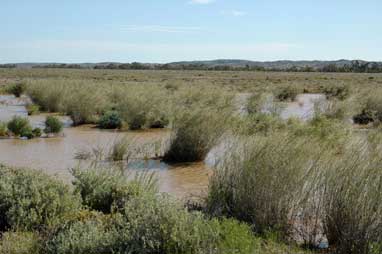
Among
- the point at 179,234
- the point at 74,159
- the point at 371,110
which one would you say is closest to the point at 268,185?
the point at 179,234

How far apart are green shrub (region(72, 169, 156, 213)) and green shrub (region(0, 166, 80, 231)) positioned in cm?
57

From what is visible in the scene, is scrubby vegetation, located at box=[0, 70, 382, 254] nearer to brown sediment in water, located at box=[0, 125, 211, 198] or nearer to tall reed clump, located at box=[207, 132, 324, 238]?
tall reed clump, located at box=[207, 132, 324, 238]

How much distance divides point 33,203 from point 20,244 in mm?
1258

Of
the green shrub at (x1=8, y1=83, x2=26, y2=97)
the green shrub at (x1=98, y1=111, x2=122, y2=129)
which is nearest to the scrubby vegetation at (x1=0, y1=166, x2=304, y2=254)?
the green shrub at (x1=98, y1=111, x2=122, y2=129)

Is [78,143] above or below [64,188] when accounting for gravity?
below

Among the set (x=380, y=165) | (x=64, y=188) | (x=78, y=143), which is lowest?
(x=78, y=143)

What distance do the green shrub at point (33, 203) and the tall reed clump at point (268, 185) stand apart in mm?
2251

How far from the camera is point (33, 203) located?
809 cm

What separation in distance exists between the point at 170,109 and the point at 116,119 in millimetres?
2528

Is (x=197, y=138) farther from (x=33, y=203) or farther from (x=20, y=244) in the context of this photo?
(x=20, y=244)

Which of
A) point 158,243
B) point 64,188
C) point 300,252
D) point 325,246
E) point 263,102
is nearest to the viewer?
point 158,243

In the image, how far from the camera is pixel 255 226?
26.1ft

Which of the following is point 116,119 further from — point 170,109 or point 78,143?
point 78,143

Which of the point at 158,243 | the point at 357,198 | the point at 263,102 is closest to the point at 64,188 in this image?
the point at 158,243
